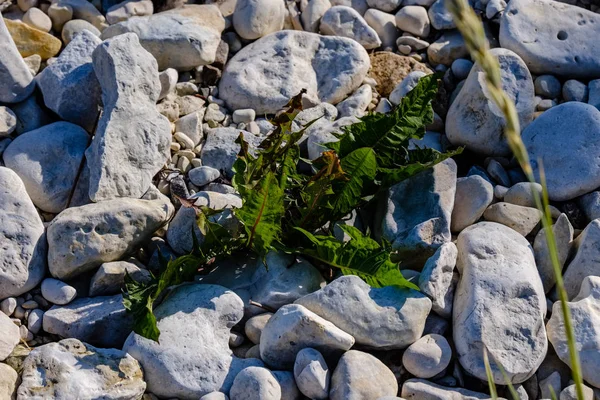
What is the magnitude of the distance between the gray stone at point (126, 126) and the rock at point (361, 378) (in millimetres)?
1315

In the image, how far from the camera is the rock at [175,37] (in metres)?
4.16

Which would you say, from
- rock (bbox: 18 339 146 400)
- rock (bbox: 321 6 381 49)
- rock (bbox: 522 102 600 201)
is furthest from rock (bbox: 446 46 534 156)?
rock (bbox: 18 339 146 400)

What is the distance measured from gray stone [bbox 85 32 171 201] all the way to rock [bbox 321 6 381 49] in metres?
1.23

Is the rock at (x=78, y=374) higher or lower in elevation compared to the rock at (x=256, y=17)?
lower

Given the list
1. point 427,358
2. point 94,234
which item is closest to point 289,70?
point 94,234

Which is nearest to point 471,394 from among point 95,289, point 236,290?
point 236,290

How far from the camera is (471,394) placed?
302 centimetres

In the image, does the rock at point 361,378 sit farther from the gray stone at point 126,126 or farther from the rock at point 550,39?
the rock at point 550,39

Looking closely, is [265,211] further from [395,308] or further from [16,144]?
[16,144]

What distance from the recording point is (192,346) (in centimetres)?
310

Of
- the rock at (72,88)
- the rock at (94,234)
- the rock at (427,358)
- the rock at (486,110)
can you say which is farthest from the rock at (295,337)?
the rock at (72,88)

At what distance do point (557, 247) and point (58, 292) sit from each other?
7.43 ft

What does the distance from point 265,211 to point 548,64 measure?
6.84 feet

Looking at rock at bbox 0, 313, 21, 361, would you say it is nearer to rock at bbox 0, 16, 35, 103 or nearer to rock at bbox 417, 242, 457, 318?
rock at bbox 0, 16, 35, 103
